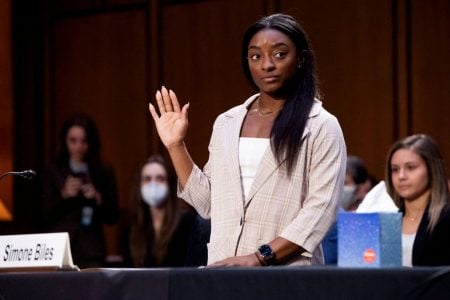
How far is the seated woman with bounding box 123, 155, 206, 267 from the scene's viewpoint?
5824 mm

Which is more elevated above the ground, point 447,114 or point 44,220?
point 447,114

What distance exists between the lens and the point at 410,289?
2.30m

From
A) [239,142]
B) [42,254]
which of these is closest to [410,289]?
[239,142]

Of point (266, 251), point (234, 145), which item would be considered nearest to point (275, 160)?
point (234, 145)

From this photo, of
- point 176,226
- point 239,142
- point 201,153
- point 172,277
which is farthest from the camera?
point 201,153

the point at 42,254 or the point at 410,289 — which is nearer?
the point at 410,289

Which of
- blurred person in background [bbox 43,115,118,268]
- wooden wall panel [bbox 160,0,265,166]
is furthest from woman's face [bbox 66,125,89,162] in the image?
wooden wall panel [bbox 160,0,265,166]

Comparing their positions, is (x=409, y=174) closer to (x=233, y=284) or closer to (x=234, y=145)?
(x=234, y=145)

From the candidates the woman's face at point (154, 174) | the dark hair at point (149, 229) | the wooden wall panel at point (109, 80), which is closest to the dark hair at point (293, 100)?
the dark hair at point (149, 229)

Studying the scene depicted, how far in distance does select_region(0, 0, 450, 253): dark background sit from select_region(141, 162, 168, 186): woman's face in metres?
1.15

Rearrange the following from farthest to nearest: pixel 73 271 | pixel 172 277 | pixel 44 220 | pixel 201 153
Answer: pixel 201 153 → pixel 44 220 → pixel 73 271 → pixel 172 277

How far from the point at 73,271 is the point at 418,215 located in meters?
2.24

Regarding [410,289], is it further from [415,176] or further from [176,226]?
[176,226]

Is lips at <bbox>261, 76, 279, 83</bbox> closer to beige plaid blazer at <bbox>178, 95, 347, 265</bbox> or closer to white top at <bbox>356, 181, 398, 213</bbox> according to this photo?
beige plaid blazer at <bbox>178, 95, 347, 265</bbox>
